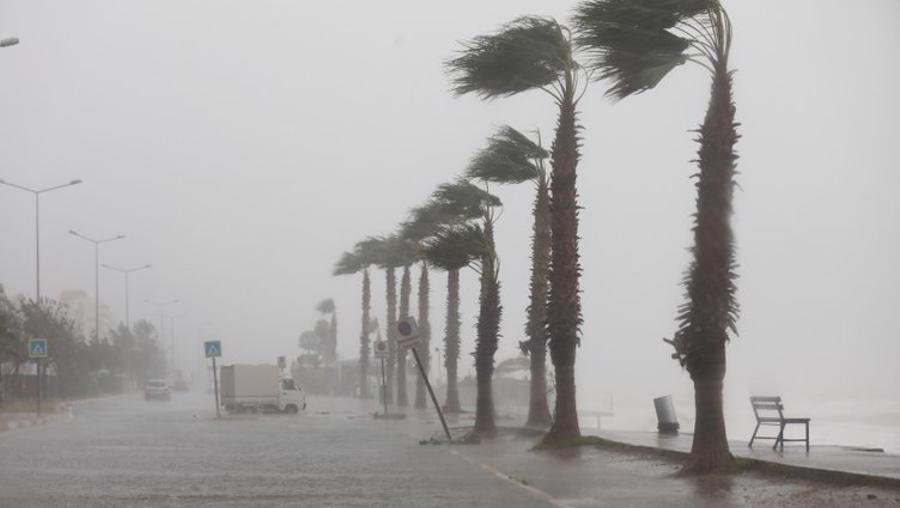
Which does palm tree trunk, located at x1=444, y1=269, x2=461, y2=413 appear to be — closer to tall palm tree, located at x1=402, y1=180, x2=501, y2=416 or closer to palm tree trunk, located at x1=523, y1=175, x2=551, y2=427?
tall palm tree, located at x1=402, y1=180, x2=501, y2=416

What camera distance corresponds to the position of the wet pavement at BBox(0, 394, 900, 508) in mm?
13383

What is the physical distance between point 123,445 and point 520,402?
34783mm

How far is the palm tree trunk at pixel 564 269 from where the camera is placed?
25.1 metres

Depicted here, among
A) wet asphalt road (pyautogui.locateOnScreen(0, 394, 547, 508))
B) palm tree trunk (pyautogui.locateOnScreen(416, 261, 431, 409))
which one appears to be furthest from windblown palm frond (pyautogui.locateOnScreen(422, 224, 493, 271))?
palm tree trunk (pyautogui.locateOnScreen(416, 261, 431, 409))

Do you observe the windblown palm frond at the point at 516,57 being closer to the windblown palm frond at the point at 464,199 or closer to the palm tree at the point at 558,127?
the palm tree at the point at 558,127

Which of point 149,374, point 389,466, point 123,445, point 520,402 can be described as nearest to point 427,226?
point 520,402

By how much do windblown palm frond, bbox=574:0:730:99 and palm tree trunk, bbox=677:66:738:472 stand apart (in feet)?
2.57

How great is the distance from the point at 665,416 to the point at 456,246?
870 cm

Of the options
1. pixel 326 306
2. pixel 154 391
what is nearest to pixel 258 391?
pixel 154 391

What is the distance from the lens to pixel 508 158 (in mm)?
31609

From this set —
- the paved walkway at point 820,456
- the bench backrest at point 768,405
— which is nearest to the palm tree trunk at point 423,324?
the paved walkway at point 820,456

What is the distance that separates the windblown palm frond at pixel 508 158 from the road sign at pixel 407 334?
5154 mm

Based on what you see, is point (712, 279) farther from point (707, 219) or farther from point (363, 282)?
point (363, 282)

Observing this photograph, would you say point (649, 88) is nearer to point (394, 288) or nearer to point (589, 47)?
point (589, 47)
